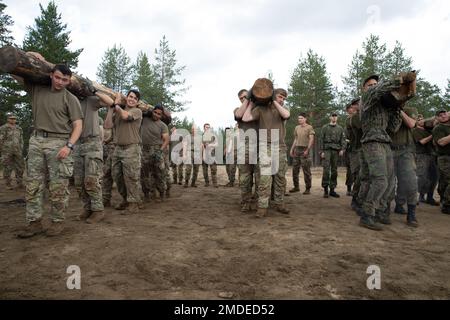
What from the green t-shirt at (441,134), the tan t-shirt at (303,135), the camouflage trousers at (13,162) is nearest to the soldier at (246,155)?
the tan t-shirt at (303,135)

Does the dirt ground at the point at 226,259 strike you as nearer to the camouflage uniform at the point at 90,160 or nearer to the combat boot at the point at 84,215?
the combat boot at the point at 84,215

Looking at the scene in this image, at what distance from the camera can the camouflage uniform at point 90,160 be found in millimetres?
4621

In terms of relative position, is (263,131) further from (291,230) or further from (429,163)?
(429,163)

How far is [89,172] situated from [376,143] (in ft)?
15.8

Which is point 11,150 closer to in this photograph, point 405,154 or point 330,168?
point 330,168

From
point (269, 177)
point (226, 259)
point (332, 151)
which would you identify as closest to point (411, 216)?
point (269, 177)

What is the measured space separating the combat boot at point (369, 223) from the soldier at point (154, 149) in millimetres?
4558

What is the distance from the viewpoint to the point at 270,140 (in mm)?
5250

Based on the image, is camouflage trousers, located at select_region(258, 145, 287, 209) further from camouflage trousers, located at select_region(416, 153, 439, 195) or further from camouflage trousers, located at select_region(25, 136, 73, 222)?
camouflage trousers, located at select_region(416, 153, 439, 195)

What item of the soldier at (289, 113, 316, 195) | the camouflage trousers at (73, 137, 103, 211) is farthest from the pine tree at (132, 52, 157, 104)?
the camouflage trousers at (73, 137, 103, 211)

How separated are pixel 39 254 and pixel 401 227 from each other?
17.2 ft

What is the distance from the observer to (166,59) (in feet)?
103

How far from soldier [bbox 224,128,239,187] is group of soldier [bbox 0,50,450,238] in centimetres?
322

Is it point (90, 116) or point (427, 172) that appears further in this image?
Result: point (427, 172)
